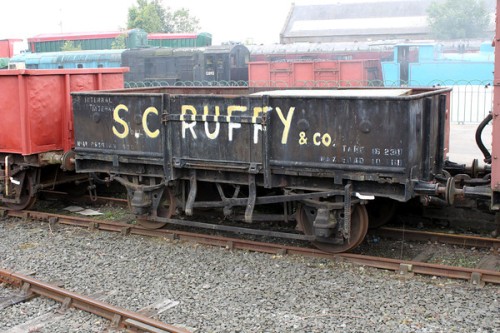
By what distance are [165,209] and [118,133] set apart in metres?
1.35

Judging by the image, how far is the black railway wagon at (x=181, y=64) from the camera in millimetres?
28359

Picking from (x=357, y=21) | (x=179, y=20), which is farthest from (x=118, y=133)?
(x=357, y=21)

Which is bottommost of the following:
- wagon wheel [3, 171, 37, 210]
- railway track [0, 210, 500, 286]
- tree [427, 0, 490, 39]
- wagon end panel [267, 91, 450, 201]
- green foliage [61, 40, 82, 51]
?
railway track [0, 210, 500, 286]

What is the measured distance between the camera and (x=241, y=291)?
674 centimetres

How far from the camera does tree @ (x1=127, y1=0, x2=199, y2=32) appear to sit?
55862 mm

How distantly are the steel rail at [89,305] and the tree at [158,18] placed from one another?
50608 millimetres

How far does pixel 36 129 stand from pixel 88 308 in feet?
15.3

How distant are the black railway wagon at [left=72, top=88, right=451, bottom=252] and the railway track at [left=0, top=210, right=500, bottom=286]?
0.19 m

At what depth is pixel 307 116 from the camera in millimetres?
7484

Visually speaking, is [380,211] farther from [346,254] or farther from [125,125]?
[125,125]

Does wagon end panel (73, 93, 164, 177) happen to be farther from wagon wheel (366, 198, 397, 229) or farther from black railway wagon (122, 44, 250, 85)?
black railway wagon (122, 44, 250, 85)

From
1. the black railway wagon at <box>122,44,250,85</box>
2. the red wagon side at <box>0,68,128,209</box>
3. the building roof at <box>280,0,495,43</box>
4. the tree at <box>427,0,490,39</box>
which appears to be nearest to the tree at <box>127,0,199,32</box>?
the building roof at <box>280,0,495,43</box>

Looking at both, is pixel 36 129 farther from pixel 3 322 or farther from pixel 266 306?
pixel 266 306

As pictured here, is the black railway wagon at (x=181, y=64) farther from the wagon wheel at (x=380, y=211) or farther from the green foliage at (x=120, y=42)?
the wagon wheel at (x=380, y=211)
